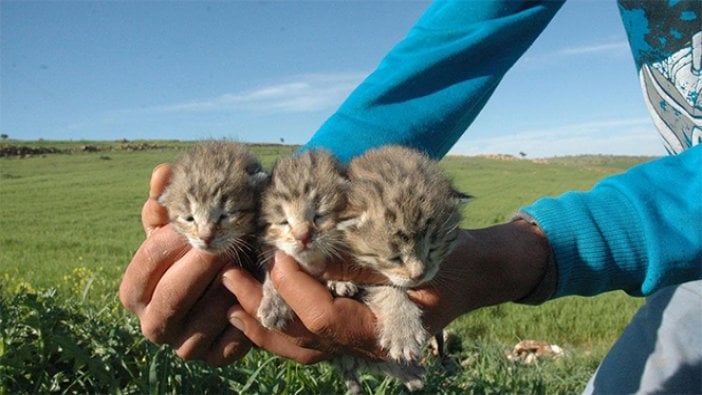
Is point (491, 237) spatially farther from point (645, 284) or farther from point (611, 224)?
point (645, 284)

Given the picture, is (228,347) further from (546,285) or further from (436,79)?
(436,79)

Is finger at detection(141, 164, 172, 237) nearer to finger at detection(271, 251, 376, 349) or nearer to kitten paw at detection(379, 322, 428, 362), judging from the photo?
finger at detection(271, 251, 376, 349)

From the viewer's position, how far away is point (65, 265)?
10594 mm

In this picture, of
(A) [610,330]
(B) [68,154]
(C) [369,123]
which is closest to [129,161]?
(B) [68,154]

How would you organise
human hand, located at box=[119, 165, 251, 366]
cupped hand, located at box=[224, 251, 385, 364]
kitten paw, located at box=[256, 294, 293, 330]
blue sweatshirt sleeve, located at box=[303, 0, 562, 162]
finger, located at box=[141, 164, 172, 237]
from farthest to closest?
blue sweatshirt sleeve, located at box=[303, 0, 562, 162]
finger, located at box=[141, 164, 172, 237]
human hand, located at box=[119, 165, 251, 366]
kitten paw, located at box=[256, 294, 293, 330]
cupped hand, located at box=[224, 251, 385, 364]

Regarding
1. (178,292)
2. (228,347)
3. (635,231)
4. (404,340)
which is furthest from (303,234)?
(635,231)

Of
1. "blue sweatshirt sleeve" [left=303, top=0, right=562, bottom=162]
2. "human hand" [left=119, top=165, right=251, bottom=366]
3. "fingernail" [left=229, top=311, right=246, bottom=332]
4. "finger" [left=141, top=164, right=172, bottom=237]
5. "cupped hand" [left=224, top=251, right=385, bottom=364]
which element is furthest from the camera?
"blue sweatshirt sleeve" [left=303, top=0, right=562, bottom=162]

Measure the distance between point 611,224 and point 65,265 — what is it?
10.1 m

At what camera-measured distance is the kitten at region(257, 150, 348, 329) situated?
2.56 m

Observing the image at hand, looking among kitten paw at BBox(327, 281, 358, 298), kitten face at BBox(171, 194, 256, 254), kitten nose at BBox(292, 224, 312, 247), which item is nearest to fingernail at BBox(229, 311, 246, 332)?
kitten face at BBox(171, 194, 256, 254)

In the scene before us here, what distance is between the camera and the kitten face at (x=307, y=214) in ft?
8.38

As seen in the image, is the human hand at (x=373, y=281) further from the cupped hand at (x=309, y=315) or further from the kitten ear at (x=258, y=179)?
the kitten ear at (x=258, y=179)

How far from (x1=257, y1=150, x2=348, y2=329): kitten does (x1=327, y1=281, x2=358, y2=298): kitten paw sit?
132 mm

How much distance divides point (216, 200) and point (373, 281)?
2.62 ft
